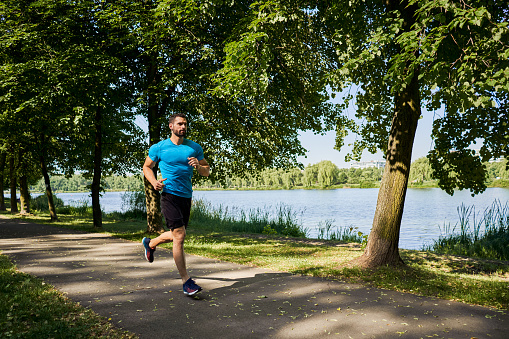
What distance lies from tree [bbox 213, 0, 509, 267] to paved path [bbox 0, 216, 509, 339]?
1.92 metres

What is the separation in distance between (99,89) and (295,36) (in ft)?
19.2

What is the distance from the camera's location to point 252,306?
161 inches

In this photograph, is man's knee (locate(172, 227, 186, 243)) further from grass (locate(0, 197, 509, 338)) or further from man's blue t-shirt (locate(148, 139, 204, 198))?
grass (locate(0, 197, 509, 338))

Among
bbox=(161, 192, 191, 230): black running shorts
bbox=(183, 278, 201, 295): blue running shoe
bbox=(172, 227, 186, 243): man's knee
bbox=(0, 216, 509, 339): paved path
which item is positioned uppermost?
bbox=(161, 192, 191, 230): black running shorts

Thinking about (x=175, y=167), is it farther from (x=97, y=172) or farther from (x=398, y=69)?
(x=97, y=172)

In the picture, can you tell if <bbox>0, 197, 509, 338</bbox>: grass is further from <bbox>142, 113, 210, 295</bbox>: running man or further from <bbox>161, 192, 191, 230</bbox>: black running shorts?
<bbox>161, 192, 191, 230</bbox>: black running shorts

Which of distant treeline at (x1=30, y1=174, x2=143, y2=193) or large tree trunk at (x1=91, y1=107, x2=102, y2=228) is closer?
large tree trunk at (x1=91, y1=107, x2=102, y2=228)

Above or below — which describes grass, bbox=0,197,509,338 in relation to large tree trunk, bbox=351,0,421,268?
below

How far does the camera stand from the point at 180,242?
4.57 metres

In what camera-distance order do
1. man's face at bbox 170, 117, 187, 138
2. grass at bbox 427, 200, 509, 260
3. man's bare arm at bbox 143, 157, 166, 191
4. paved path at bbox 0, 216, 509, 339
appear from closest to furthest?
paved path at bbox 0, 216, 509, 339 → man's bare arm at bbox 143, 157, 166, 191 → man's face at bbox 170, 117, 187, 138 → grass at bbox 427, 200, 509, 260

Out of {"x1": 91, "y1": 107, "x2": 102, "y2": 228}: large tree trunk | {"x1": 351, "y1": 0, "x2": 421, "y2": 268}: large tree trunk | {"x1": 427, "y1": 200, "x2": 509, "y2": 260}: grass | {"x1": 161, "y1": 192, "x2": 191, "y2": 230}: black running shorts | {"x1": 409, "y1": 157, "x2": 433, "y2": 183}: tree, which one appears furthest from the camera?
{"x1": 409, "y1": 157, "x2": 433, "y2": 183}: tree

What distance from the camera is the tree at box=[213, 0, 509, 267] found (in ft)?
15.0

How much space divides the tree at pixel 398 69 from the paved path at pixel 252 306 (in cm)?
192

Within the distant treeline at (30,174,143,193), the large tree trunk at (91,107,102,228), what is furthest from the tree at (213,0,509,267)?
the distant treeline at (30,174,143,193)
